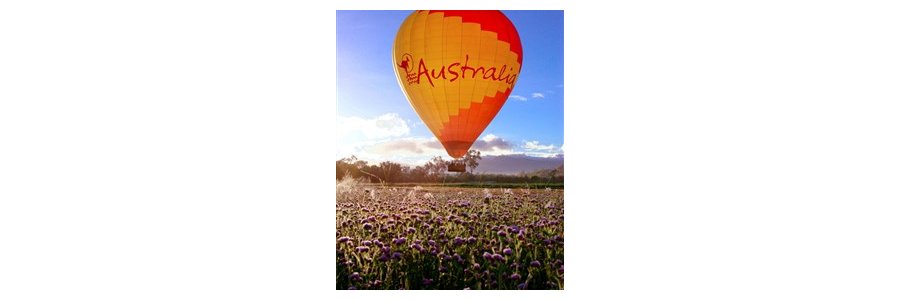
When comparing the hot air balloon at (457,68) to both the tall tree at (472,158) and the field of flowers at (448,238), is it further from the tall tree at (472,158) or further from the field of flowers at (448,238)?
the field of flowers at (448,238)

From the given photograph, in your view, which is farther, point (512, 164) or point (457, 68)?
point (512, 164)

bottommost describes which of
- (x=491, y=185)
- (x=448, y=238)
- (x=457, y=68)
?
(x=448, y=238)

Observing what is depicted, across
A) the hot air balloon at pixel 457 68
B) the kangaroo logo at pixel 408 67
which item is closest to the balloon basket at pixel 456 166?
the hot air balloon at pixel 457 68

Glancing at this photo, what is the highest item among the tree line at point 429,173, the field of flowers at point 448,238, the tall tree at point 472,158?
the tall tree at point 472,158

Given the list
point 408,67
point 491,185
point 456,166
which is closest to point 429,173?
point 456,166

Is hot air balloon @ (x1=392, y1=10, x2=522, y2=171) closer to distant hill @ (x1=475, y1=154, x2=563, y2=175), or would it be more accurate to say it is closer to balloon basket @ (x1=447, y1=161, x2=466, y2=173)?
balloon basket @ (x1=447, y1=161, x2=466, y2=173)

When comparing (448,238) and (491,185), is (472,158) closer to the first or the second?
(491,185)

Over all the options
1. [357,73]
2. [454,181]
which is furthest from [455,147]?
[357,73]
